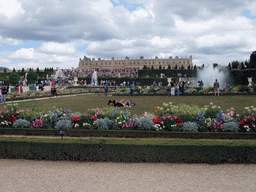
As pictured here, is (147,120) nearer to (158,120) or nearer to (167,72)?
(158,120)

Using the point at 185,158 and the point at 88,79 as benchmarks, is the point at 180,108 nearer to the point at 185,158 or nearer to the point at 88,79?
the point at 185,158

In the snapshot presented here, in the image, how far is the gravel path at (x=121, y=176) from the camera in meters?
3.34

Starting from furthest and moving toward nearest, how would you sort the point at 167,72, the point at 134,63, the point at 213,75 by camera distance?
the point at 134,63 < the point at 167,72 < the point at 213,75

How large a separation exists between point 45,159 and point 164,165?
7.55ft

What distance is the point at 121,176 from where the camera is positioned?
3.76 metres

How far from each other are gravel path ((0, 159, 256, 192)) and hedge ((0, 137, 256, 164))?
137 millimetres

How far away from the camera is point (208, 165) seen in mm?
4266

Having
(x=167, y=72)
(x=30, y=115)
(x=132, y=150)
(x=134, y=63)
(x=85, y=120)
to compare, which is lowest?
(x=132, y=150)

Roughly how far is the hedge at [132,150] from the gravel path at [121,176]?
0.14m

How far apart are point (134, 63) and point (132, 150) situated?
306ft

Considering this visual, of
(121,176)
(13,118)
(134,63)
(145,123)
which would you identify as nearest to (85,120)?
(145,123)

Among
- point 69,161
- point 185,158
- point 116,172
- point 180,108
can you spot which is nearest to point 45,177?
point 69,161

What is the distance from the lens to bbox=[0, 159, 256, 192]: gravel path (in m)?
3.34

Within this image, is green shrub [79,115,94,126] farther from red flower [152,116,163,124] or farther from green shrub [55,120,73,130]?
red flower [152,116,163,124]
